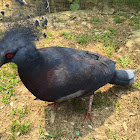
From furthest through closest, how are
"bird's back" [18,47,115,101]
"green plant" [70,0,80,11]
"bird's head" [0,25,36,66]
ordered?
"green plant" [70,0,80,11]
"bird's back" [18,47,115,101]
"bird's head" [0,25,36,66]

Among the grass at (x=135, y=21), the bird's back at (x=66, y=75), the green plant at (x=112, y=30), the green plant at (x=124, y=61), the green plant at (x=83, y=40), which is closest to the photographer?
the bird's back at (x=66, y=75)

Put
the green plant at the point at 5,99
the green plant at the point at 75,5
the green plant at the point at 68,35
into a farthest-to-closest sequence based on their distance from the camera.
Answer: the green plant at the point at 75,5 → the green plant at the point at 68,35 → the green plant at the point at 5,99

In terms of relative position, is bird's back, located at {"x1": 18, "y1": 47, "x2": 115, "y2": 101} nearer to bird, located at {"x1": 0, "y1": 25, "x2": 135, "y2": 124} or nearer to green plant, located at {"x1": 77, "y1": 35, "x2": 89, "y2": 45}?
bird, located at {"x1": 0, "y1": 25, "x2": 135, "y2": 124}

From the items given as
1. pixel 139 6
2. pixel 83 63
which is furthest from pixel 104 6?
pixel 83 63

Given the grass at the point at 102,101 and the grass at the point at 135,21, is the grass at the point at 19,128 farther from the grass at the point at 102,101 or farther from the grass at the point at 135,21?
the grass at the point at 135,21

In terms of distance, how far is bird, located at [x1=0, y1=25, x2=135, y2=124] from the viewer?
2012 millimetres

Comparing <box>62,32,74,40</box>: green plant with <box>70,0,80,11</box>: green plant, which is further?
<box>70,0,80,11</box>: green plant

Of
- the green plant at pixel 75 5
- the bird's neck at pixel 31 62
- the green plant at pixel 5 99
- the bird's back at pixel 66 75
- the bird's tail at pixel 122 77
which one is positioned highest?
the green plant at pixel 75 5

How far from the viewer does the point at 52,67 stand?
2258 mm

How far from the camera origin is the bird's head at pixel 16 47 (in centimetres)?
197

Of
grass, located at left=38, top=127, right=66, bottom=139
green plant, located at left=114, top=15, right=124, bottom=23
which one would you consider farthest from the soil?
green plant, located at left=114, top=15, right=124, bottom=23

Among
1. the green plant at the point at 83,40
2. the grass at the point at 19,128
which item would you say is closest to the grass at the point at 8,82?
the grass at the point at 19,128

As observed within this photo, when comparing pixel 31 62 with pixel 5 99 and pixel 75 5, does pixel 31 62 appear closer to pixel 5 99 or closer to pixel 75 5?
pixel 5 99

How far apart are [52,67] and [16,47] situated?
22.2 inches
